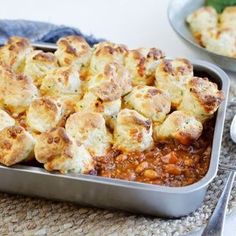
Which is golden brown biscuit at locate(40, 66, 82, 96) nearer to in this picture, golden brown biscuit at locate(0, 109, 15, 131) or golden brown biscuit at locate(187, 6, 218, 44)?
golden brown biscuit at locate(0, 109, 15, 131)

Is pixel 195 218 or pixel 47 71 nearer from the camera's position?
pixel 195 218

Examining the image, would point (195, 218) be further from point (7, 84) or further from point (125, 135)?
point (7, 84)

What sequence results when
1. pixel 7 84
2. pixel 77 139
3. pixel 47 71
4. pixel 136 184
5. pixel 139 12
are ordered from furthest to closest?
1. pixel 139 12
2. pixel 47 71
3. pixel 7 84
4. pixel 77 139
5. pixel 136 184

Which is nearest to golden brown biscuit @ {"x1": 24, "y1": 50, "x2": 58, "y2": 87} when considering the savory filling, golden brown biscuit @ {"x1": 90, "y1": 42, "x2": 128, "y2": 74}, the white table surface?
the savory filling

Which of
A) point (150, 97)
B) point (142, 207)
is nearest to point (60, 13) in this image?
point (150, 97)

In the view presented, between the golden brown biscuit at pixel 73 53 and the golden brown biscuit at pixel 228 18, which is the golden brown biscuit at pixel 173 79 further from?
the golden brown biscuit at pixel 228 18

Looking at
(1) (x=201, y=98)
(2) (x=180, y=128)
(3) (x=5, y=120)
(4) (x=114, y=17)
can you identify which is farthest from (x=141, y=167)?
(4) (x=114, y=17)
